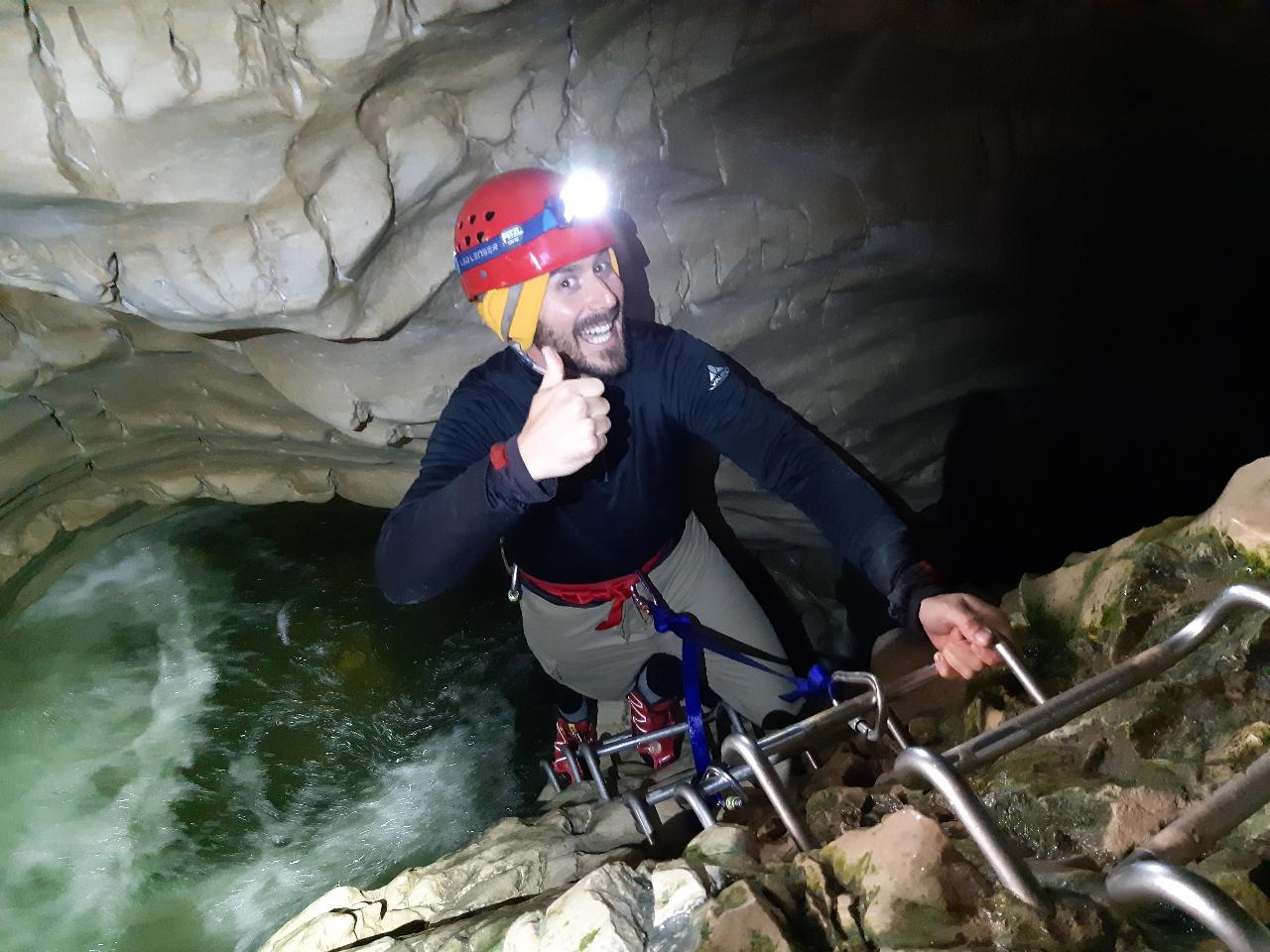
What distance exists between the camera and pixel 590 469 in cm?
270

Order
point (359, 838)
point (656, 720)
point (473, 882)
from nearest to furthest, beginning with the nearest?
point (473, 882), point (656, 720), point (359, 838)

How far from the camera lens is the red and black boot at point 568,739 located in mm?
3900

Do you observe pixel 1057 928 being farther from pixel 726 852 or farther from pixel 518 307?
pixel 518 307

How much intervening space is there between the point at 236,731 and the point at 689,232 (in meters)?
4.38

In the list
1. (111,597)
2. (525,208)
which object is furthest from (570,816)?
(111,597)

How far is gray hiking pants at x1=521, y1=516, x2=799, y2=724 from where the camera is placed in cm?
317

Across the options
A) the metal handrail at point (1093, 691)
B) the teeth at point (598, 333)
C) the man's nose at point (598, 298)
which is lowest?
the metal handrail at point (1093, 691)

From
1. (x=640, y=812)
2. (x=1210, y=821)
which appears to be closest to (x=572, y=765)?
(x=640, y=812)

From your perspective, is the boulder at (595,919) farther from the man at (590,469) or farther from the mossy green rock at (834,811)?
the man at (590,469)

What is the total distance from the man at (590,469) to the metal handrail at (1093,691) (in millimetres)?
592

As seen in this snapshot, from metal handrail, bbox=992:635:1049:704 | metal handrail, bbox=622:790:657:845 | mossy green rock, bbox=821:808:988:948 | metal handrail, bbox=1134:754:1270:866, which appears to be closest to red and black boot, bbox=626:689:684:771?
metal handrail, bbox=622:790:657:845

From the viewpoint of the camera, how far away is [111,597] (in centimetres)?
570

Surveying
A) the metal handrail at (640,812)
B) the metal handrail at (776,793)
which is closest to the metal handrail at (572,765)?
the metal handrail at (640,812)

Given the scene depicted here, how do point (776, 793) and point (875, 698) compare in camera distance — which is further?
point (875, 698)
